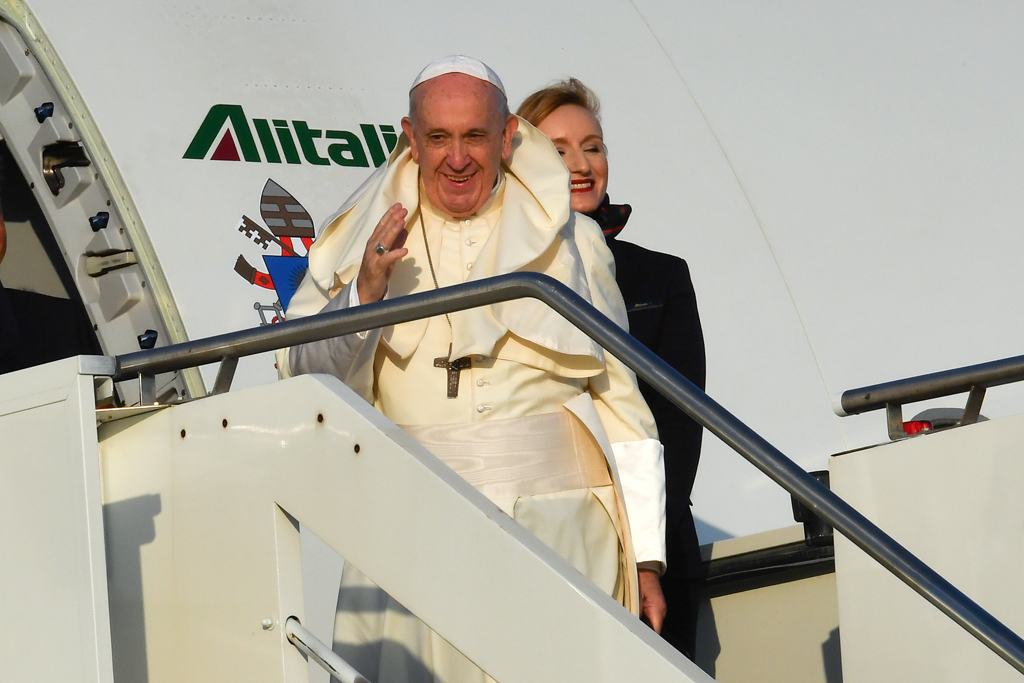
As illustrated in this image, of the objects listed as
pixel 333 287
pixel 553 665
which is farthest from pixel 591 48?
pixel 553 665

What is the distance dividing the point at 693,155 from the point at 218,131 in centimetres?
206

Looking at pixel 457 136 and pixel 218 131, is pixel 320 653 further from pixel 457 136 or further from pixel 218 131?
pixel 218 131

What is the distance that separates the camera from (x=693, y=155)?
17.9 ft

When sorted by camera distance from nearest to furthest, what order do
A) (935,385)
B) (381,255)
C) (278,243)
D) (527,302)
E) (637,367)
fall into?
(637,367), (381,255), (935,385), (527,302), (278,243)

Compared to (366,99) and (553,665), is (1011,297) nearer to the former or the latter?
(366,99)

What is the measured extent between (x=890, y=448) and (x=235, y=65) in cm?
280

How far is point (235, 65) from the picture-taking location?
4.49m

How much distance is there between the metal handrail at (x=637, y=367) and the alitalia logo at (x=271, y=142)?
2.17 meters

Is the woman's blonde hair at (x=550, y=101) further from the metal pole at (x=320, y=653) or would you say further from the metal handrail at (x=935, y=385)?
the metal pole at (x=320, y=653)

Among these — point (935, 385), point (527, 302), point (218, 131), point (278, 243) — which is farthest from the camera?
point (218, 131)

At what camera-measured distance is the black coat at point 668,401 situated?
119 inches

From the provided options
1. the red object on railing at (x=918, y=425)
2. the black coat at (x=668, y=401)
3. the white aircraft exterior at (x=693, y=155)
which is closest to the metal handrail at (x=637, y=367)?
the black coat at (x=668, y=401)

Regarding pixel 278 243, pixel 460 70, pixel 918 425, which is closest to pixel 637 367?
pixel 460 70

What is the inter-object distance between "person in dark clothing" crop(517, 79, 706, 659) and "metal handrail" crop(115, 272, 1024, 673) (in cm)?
91
